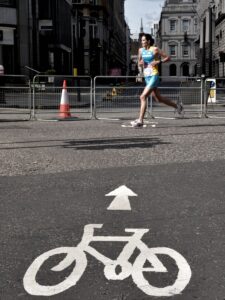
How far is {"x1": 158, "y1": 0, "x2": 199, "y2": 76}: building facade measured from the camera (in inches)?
5438

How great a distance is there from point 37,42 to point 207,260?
130 feet

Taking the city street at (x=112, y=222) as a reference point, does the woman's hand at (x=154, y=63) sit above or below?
above

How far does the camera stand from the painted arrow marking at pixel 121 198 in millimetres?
5120

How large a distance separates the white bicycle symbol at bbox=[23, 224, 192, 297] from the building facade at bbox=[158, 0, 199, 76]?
→ 447 feet

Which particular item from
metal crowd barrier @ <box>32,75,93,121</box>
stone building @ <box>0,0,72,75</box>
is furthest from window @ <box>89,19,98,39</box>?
metal crowd barrier @ <box>32,75,93,121</box>

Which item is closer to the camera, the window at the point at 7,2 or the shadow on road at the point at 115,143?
the shadow on road at the point at 115,143

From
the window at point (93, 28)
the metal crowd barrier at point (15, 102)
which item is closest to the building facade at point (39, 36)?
the metal crowd barrier at point (15, 102)

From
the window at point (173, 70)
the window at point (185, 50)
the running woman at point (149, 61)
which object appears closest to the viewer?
the running woman at point (149, 61)

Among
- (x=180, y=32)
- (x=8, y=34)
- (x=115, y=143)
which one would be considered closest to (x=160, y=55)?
(x=115, y=143)

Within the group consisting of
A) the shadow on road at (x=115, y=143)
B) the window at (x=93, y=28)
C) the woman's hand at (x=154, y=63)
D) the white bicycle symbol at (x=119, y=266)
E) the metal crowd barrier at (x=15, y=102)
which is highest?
the window at (x=93, y=28)

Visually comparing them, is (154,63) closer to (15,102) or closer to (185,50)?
(15,102)

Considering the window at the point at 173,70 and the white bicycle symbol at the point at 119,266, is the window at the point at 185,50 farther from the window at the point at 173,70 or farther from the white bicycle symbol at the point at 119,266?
the white bicycle symbol at the point at 119,266

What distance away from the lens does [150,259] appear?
12.2ft

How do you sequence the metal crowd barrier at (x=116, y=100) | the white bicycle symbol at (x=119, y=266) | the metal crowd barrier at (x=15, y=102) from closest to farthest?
the white bicycle symbol at (x=119, y=266)
the metal crowd barrier at (x=15, y=102)
the metal crowd barrier at (x=116, y=100)
